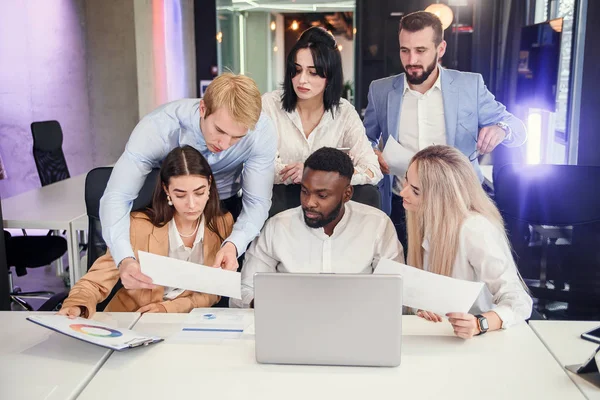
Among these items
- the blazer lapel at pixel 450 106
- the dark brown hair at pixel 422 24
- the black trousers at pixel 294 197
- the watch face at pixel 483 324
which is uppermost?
the dark brown hair at pixel 422 24

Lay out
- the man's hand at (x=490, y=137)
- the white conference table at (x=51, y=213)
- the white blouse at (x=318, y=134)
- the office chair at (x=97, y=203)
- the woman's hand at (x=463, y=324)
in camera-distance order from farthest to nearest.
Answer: the white conference table at (x=51, y=213) < the man's hand at (x=490, y=137) < the white blouse at (x=318, y=134) < the office chair at (x=97, y=203) < the woman's hand at (x=463, y=324)

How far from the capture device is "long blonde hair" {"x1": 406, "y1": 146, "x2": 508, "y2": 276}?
2.05 m

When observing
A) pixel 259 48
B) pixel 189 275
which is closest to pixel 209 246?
pixel 189 275

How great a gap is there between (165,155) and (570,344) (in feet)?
4.80

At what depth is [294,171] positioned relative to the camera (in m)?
2.49

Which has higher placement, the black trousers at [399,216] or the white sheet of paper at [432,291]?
the white sheet of paper at [432,291]

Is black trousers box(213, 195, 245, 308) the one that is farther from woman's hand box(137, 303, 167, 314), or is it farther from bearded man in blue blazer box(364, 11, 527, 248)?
bearded man in blue blazer box(364, 11, 527, 248)

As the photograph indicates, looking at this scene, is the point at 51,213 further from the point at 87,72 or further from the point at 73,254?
the point at 87,72

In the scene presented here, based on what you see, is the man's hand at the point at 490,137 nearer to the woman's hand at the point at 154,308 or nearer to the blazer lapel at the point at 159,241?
the blazer lapel at the point at 159,241

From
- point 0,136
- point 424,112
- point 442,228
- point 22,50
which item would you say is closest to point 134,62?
point 22,50

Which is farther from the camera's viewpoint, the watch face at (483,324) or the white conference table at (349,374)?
the watch face at (483,324)

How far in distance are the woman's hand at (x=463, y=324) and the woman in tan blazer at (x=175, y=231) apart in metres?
0.98

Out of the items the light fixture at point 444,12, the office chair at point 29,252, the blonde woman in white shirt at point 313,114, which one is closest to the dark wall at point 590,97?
the light fixture at point 444,12

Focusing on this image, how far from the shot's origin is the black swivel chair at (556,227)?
2.99 m
